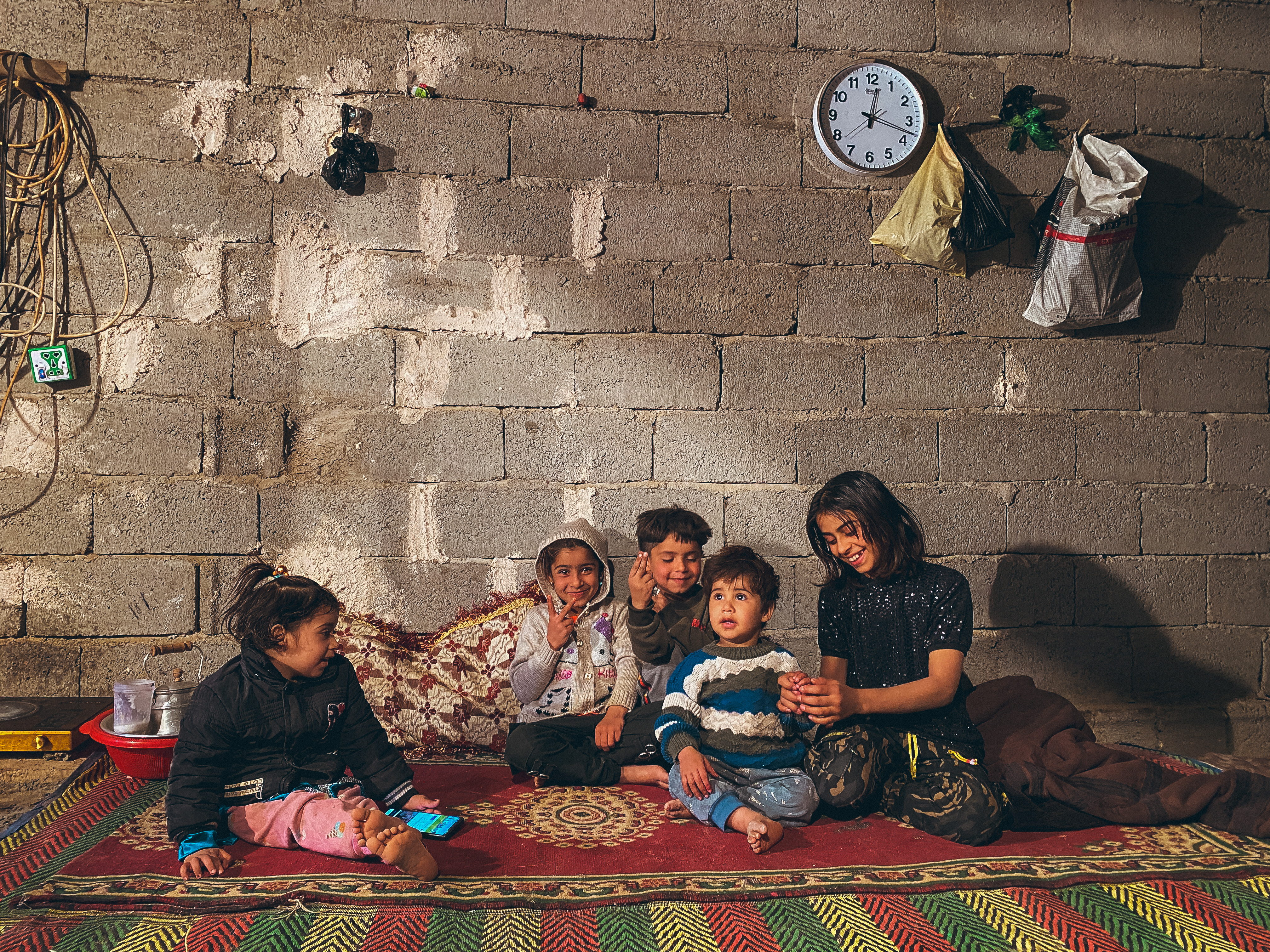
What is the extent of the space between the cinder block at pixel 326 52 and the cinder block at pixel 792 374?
189cm

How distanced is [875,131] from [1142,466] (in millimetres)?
1964

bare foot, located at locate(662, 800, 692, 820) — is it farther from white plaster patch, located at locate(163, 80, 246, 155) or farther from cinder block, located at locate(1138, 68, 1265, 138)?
cinder block, located at locate(1138, 68, 1265, 138)

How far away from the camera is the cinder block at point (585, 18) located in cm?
349

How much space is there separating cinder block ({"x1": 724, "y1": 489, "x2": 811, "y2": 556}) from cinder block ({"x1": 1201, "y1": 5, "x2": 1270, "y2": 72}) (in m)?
2.81

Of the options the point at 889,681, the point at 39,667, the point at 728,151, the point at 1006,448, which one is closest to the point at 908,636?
the point at 889,681

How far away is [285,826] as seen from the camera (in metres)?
2.23

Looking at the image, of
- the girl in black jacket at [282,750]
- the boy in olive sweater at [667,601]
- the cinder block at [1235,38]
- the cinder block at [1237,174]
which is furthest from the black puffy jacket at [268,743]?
the cinder block at [1235,38]

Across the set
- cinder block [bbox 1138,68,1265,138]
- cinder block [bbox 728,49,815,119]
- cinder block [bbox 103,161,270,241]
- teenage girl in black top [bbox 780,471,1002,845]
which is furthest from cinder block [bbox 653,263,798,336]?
cinder block [bbox 1138,68,1265,138]

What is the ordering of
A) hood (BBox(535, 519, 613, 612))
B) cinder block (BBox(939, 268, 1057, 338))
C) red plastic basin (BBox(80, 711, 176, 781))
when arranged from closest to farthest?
red plastic basin (BBox(80, 711, 176, 781)) → hood (BBox(535, 519, 613, 612)) → cinder block (BBox(939, 268, 1057, 338))

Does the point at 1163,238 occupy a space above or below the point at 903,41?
below

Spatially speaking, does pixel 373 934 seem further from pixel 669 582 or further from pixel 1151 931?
pixel 1151 931

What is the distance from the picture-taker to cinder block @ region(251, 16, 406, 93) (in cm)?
341

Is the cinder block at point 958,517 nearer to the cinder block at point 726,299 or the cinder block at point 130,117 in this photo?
the cinder block at point 726,299

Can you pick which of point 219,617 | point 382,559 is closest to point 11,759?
point 219,617
